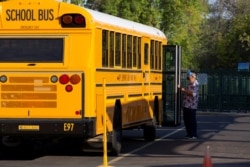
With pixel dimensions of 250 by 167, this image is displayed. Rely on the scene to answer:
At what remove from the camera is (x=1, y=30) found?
47.0 feet

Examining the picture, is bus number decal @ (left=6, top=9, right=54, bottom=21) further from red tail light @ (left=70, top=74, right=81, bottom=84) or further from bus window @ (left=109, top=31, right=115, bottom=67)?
bus window @ (left=109, top=31, right=115, bottom=67)

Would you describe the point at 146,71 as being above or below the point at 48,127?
above

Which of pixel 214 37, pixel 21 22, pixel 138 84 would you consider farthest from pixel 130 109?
pixel 214 37

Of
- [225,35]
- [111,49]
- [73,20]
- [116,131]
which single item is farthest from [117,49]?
[225,35]

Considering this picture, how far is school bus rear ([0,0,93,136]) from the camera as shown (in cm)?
1392

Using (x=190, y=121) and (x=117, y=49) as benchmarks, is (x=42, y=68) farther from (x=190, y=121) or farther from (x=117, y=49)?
(x=190, y=121)

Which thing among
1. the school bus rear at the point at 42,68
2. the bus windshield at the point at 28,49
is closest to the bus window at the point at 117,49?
the school bus rear at the point at 42,68

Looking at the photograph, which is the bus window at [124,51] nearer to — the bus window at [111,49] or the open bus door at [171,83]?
the bus window at [111,49]

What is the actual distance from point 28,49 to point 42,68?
0.50 meters

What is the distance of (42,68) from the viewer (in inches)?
555

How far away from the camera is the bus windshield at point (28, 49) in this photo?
1417cm

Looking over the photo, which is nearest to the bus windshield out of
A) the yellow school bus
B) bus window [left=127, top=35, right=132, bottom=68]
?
the yellow school bus

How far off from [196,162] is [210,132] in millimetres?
9064

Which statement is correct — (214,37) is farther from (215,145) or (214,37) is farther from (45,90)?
(45,90)
